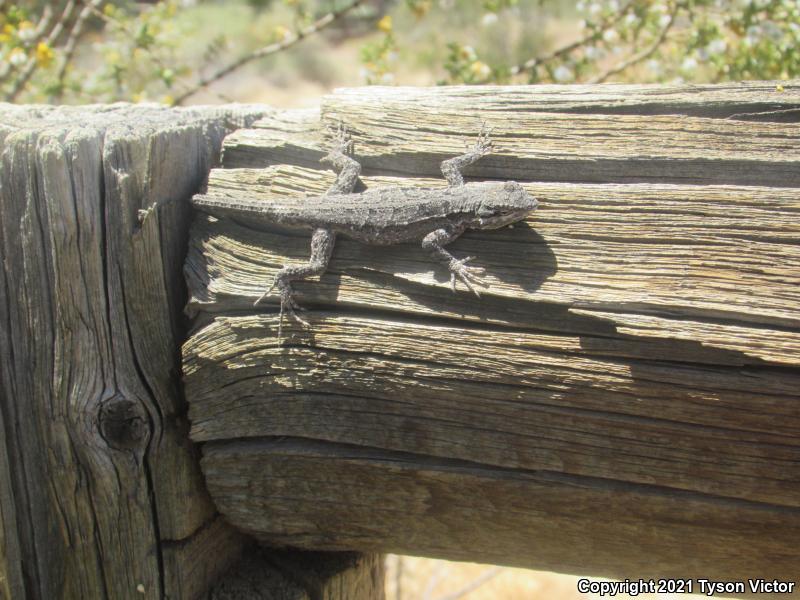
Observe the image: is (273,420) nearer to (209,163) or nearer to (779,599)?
(209,163)

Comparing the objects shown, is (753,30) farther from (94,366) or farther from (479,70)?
(94,366)

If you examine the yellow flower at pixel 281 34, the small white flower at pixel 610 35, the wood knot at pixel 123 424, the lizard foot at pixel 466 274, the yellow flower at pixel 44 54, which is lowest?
the wood knot at pixel 123 424

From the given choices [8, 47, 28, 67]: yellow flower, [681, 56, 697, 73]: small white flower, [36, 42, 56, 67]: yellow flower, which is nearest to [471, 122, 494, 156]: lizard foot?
[681, 56, 697, 73]: small white flower

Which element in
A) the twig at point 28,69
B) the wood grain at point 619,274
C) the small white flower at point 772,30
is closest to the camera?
the wood grain at point 619,274

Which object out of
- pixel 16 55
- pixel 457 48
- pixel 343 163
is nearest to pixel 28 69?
pixel 16 55

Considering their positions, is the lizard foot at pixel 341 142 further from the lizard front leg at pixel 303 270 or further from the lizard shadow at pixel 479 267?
the lizard shadow at pixel 479 267

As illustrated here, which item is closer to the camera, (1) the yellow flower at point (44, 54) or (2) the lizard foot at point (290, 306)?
(2) the lizard foot at point (290, 306)

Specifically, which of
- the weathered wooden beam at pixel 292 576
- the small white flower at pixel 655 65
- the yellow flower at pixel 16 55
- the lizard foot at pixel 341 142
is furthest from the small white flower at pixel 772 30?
the yellow flower at pixel 16 55
